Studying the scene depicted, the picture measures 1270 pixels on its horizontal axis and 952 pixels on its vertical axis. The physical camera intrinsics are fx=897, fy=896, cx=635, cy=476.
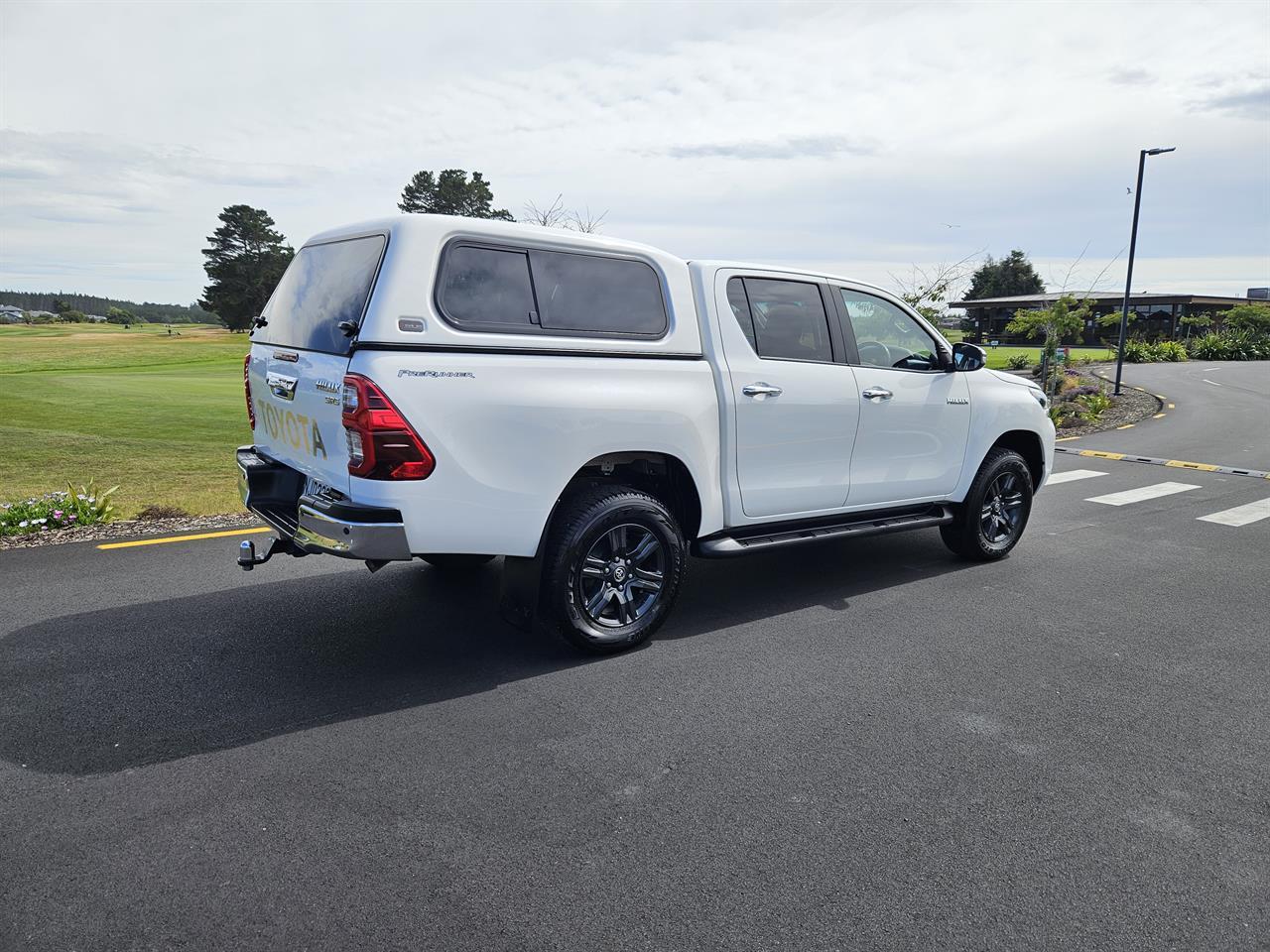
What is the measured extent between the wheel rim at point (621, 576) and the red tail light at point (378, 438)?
3.46 feet

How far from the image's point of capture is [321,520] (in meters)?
3.99

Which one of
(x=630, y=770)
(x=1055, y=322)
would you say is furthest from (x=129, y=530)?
(x=1055, y=322)

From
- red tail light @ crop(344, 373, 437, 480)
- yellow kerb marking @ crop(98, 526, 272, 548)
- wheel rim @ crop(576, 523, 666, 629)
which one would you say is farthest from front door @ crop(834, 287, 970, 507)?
yellow kerb marking @ crop(98, 526, 272, 548)

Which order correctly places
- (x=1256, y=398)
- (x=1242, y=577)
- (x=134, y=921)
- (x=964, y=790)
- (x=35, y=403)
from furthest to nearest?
1. (x=1256, y=398)
2. (x=35, y=403)
3. (x=1242, y=577)
4. (x=964, y=790)
5. (x=134, y=921)

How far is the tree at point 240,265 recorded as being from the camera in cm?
6450

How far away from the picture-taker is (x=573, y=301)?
4504mm

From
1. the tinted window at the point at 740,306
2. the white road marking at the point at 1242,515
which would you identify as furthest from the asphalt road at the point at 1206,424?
the tinted window at the point at 740,306

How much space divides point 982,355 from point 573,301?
10.0 feet

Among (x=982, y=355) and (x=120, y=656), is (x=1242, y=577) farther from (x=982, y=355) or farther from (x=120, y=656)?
(x=120, y=656)

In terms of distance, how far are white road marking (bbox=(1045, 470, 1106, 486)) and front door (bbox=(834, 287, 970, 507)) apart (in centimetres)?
480

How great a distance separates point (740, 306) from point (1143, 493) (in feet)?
22.2

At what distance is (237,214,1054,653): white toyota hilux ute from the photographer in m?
3.93

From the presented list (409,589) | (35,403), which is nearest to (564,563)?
(409,589)

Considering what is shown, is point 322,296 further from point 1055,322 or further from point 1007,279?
point 1007,279
